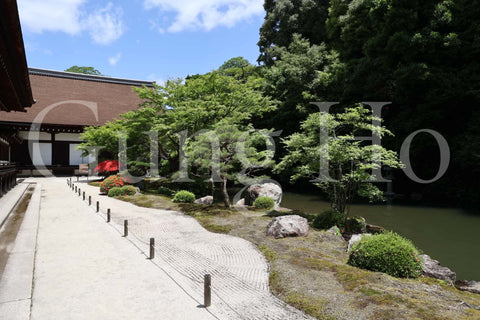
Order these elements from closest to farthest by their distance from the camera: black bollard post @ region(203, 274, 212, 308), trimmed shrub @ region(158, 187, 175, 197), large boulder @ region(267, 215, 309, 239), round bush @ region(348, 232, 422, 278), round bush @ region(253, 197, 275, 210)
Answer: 1. black bollard post @ region(203, 274, 212, 308)
2. round bush @ region(348, 232, 422, 278)
3. large boulder @ region(267, 215, 309, 239)
4. round bush @ region(253, 197, 275, 210)
5. trimmed shrub @ region(158, 187, 175, 197)

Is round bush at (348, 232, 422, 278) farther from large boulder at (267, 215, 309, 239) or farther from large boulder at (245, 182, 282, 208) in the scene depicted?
large boulder at (245, 182, 282, 208)

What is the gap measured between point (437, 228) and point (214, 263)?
1218cm

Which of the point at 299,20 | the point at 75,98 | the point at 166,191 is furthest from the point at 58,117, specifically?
the point at 299,20

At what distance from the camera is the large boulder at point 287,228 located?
958 centimetres

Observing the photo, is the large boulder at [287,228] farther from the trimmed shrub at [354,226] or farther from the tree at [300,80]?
the tree at [300,80]

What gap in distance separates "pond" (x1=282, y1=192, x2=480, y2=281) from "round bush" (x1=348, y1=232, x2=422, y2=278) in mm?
2914

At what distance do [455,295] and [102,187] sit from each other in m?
17.9

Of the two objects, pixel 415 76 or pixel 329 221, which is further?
pixel 415 76

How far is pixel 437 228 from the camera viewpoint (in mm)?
14062

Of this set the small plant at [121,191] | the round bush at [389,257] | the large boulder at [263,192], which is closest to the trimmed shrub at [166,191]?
the small plant at [121,191]

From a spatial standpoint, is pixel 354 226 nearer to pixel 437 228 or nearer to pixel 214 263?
pixel 437 228

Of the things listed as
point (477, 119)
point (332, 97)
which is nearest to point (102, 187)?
point (332, 97)

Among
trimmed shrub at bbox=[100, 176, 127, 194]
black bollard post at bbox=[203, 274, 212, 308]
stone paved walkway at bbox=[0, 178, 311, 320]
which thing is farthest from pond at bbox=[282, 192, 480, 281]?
trimmed shrub at bbox=[100, 176, 127, 194]

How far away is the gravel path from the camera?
5004 millimetres
